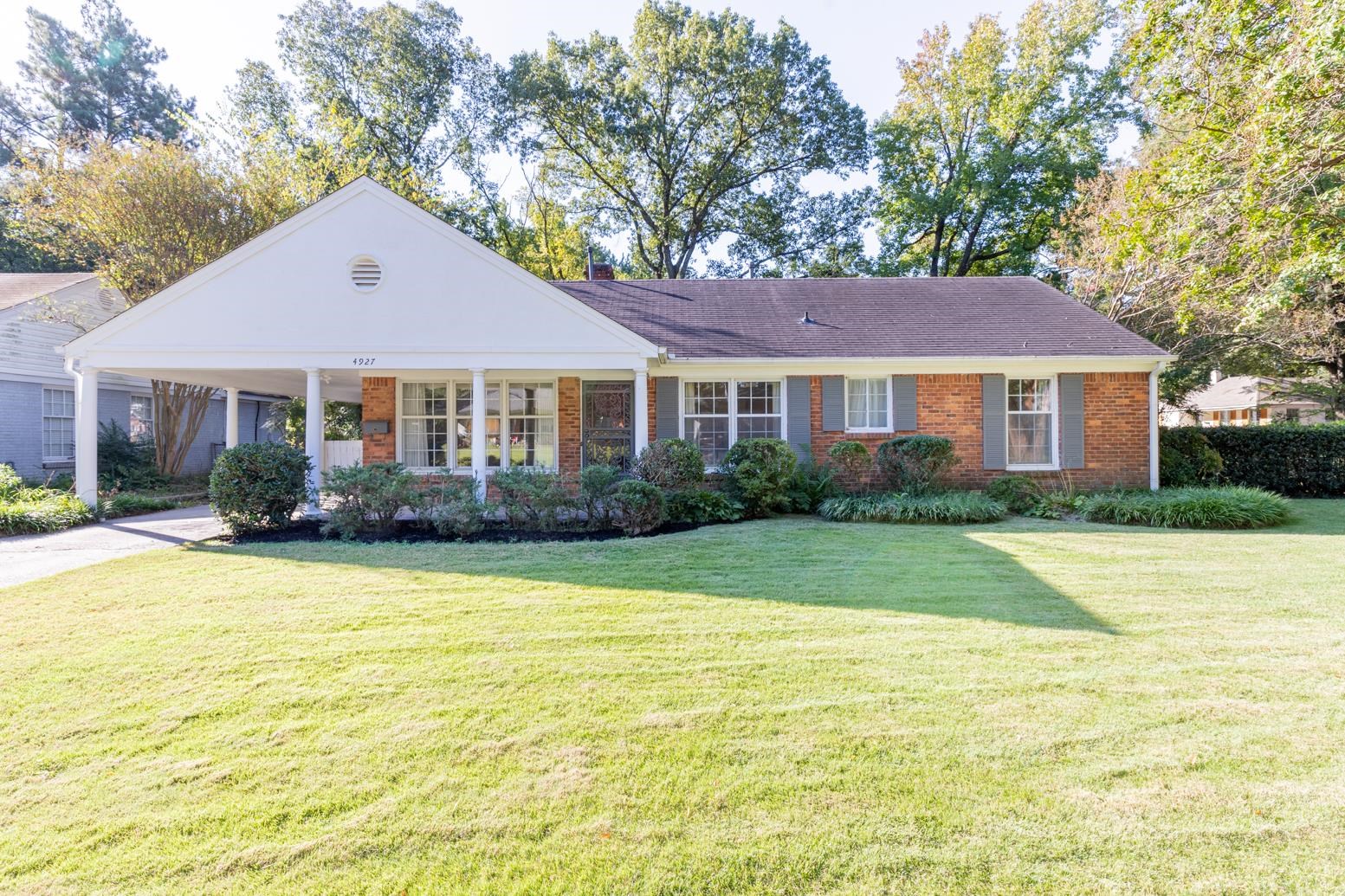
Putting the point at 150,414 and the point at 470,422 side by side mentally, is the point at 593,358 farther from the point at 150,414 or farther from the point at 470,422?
the point at 150,414

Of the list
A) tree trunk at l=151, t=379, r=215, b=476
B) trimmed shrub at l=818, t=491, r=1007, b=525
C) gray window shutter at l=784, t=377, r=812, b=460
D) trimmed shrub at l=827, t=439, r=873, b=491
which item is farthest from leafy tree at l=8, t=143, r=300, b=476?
trimmed shrub at l=818, t=491, r=1007, b=525

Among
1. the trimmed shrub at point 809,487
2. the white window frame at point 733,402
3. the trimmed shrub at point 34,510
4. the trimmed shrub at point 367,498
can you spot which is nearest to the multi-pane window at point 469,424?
the white window frame at point 733,402

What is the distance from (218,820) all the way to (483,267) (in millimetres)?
9516

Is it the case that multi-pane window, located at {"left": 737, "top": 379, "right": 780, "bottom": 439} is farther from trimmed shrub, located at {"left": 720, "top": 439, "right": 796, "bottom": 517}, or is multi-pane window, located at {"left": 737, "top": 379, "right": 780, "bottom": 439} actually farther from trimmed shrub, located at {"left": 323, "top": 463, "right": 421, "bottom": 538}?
trimmed shrub, located at {"left": 323, "top": 463, "right": 421, "bottom": 538}

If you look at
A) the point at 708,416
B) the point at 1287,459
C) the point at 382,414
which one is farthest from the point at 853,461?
the point at 1287,459

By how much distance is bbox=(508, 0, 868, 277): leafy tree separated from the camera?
2558cm

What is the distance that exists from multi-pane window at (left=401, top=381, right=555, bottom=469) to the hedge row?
1309 cm

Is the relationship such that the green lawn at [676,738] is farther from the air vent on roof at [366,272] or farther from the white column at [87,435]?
the white column at [87,435]

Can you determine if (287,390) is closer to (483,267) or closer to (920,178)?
(483,267)

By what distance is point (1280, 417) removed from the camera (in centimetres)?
2638

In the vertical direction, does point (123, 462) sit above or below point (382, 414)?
below

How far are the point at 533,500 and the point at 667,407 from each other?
3.95 metres

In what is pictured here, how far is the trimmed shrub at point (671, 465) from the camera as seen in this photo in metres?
10.0

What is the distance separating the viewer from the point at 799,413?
12.4 m
